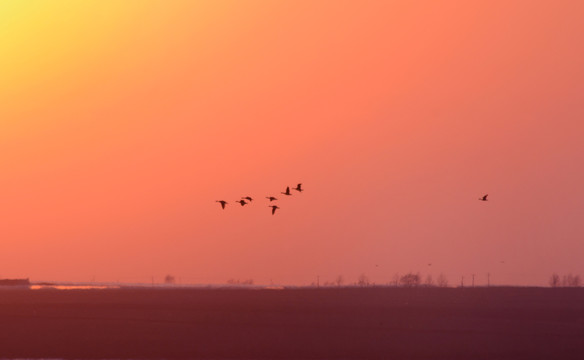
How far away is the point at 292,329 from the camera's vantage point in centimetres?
12150

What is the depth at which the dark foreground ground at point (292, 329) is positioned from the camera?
9938 centimetres

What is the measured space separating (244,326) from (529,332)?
30.2m

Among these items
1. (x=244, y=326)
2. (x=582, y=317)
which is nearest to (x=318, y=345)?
(x=244, y=326)

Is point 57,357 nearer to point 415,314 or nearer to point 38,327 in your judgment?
point 38,327

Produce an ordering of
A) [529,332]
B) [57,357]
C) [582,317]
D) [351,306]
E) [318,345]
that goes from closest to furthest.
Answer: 1. [57,357]
2. [318,345]
3. [529,332]
4. [582,317]
5. [351,306]

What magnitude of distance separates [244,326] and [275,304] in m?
45.9

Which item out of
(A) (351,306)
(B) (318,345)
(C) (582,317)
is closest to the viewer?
(B) (318,345)

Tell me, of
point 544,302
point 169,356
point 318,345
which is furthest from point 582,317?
point 169,356

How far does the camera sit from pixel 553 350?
331 feet

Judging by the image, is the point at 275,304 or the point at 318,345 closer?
the point at 318,345

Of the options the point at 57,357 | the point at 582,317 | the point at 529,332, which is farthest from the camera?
the point at 582,317

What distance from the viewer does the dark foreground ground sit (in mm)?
99375

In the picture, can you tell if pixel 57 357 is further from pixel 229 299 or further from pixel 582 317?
pixel 229 299

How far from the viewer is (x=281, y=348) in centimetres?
10131
